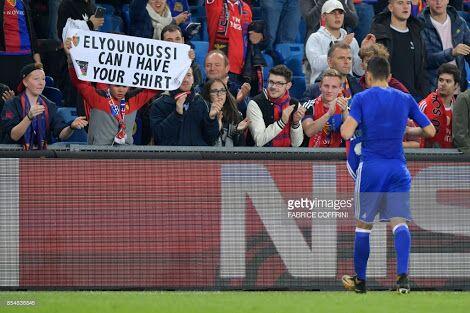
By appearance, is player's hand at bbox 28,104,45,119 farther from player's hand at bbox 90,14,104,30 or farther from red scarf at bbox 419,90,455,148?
red scarf at bbox 419,90,455,148

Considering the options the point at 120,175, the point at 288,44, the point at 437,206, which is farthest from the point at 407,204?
the point at 288,44

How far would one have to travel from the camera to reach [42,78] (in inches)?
490

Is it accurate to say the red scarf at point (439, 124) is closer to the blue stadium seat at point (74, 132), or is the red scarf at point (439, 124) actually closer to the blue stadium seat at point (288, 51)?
the blue stadium seat at point (288, 51)

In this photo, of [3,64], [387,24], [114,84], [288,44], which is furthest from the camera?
[288,44]

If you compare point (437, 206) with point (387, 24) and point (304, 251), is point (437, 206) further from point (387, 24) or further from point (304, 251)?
point (387, 24)

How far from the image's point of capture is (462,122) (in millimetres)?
12578

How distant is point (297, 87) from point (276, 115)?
9.73 feet

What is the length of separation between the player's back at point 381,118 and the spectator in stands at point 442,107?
2.73 m

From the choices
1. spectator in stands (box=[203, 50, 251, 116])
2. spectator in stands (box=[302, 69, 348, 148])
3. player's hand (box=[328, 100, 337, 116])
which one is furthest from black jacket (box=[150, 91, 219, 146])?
player's hand (box=[328, 100, 337, 116])

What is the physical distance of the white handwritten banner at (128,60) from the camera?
1250 cm

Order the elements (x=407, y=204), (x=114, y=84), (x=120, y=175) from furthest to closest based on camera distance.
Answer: (x=114, y=84)
(x=120, y=175)
(x=407, y=204)

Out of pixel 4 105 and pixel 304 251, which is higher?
pixel 4 105

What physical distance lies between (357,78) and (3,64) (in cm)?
418

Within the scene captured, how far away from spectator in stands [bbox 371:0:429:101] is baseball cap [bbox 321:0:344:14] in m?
0.60
